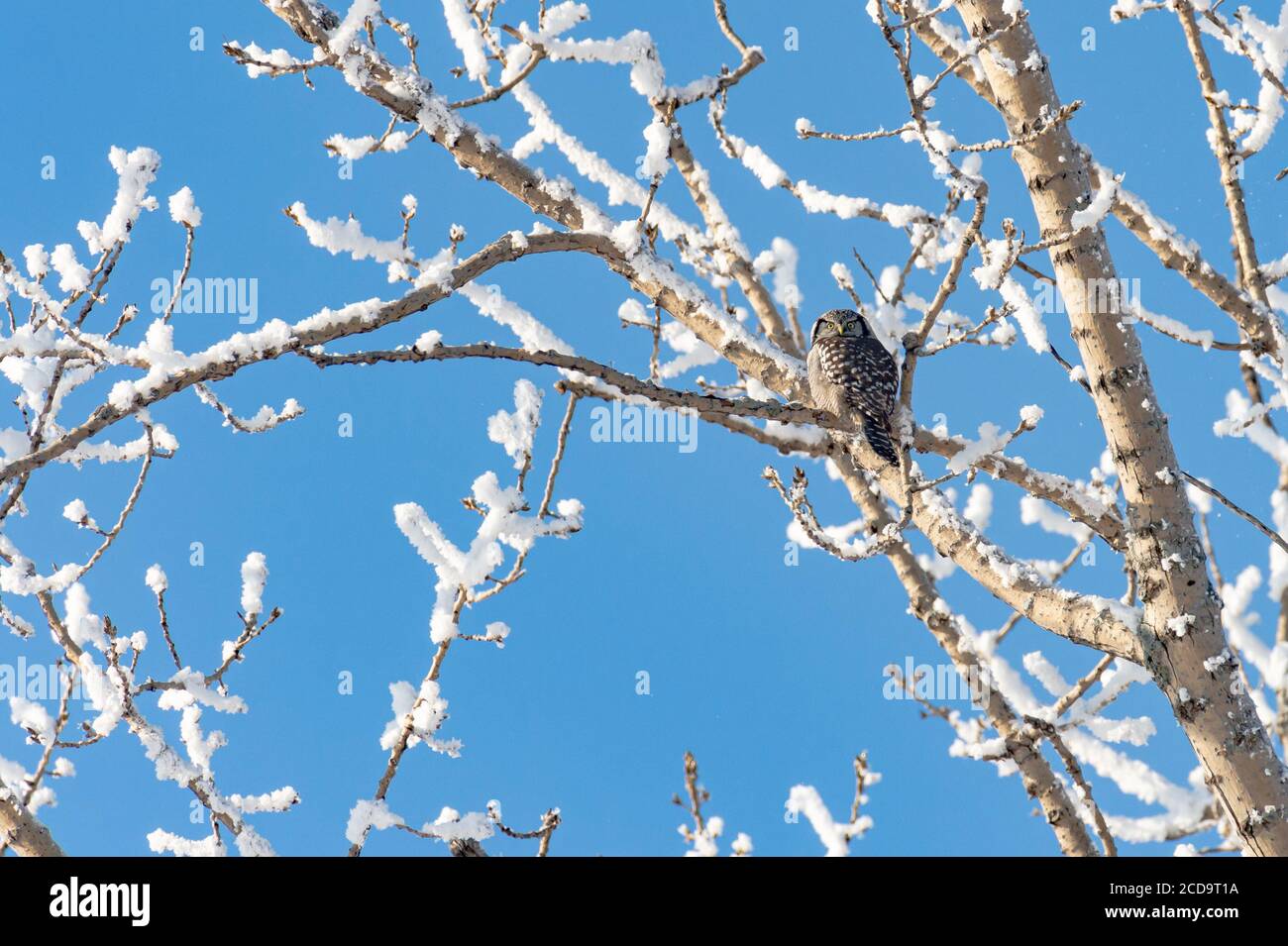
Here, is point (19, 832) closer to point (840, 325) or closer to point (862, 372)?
point (862, 372)

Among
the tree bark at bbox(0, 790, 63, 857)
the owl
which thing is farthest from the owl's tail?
the tree bark at bbox(0, 790, 63, 857)

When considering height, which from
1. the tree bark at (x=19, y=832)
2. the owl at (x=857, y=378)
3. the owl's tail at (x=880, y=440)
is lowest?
the tree bark at (x=19, y=832)

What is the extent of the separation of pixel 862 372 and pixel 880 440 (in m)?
0.40

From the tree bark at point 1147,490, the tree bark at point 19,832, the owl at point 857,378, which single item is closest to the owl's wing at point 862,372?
the owl at point 857,378

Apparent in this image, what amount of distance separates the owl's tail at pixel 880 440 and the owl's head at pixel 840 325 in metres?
0.93

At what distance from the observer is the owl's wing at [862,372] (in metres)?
3.69

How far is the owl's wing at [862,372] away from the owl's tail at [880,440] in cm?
2

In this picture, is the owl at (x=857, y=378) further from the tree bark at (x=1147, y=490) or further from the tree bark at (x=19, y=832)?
the tree bark at (x=19, y=832)

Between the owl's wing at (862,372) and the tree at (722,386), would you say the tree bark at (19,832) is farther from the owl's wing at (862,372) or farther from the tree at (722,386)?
the owl's wing at (862,372)

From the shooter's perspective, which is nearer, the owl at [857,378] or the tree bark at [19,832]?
the tree bark at [19,832]

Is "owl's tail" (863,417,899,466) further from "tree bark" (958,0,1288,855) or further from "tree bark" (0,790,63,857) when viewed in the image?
"tree bark" (0,790,63,857)

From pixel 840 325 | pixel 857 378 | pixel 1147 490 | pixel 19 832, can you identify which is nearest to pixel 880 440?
pixel 857 378

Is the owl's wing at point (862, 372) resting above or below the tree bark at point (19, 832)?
above

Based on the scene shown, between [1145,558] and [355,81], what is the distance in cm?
287
